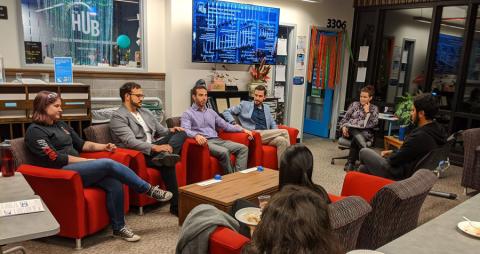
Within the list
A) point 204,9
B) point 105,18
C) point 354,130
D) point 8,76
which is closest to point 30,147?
point 8,76

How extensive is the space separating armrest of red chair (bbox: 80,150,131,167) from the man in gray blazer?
235 mm

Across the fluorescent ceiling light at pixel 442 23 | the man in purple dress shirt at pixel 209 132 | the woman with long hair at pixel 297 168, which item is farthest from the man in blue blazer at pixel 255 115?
the fluorescent ceiling light at pixel 442 23

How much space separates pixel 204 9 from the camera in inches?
191

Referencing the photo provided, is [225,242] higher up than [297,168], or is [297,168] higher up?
[297,168]

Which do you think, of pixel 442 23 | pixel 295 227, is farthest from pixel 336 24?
pixel 295 227

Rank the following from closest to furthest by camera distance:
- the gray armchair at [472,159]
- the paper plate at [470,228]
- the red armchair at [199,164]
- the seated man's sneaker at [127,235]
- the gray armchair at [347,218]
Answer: the gray armchair at [347,218]
the paper plate at [470,228]
the seated man's sneaker at [127,235]
the red armchair at [199,164]
the gray armchair at [472,159]

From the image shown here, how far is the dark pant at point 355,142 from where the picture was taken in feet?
15.9

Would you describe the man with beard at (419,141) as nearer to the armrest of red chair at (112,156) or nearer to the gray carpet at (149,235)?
the gray carpet at (149,235)

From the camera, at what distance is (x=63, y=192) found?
2.60 metres

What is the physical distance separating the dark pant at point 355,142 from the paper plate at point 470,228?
3103mm

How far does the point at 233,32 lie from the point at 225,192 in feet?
9.77

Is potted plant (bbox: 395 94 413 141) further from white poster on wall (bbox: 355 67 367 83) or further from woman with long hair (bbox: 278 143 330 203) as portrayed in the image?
woman with long hair (bbox: 278 143 330 203)

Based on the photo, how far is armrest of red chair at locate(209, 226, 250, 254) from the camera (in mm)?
1399

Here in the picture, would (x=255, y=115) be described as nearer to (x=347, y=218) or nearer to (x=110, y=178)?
(x=110, y=178)
